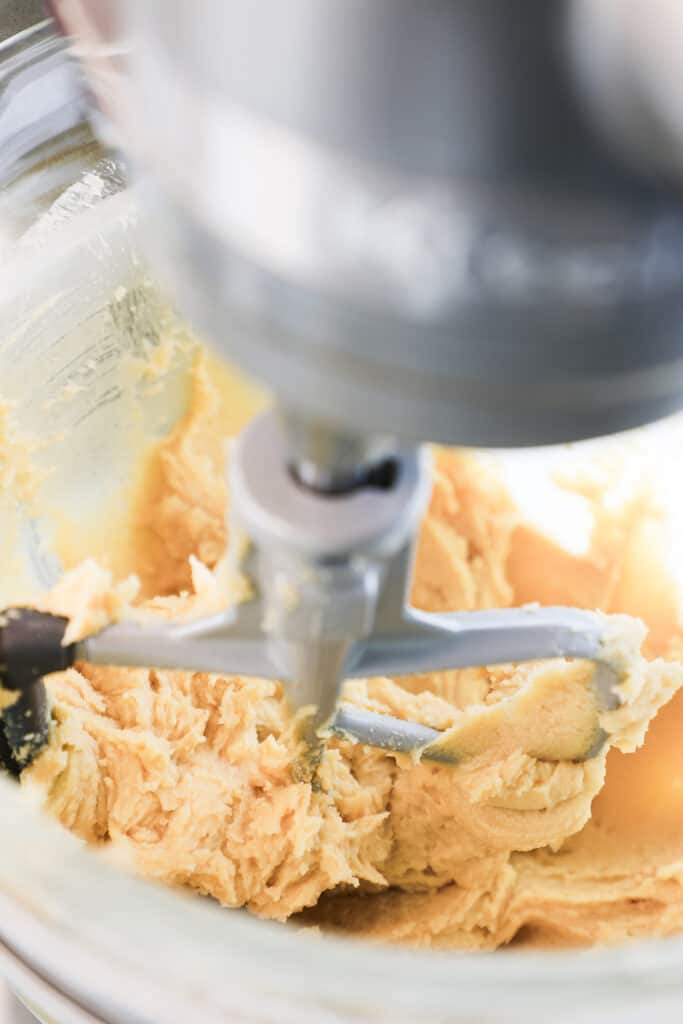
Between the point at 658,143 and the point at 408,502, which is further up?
the point at 658,143

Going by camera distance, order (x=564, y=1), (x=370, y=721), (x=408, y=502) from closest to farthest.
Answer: (x=564, y=1) < (x=408, y=502) < (x=370, y=721)

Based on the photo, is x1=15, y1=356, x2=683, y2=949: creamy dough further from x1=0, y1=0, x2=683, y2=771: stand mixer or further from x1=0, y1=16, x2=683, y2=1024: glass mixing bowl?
x1=0, y1=0, x2=683, y2=771: stand mixer

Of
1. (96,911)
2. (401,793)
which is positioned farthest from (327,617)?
(401,793)

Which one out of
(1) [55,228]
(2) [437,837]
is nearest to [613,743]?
(2) [437,837]

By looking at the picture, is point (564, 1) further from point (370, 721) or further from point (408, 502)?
point (370, 721)

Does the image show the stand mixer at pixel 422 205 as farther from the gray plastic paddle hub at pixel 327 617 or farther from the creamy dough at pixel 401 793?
the creamy dough at pixel 401 793

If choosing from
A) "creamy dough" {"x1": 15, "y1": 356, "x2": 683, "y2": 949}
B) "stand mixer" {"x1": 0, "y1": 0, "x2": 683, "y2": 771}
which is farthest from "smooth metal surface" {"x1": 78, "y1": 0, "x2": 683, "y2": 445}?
"creamy dough" {"x1": 15, "y1": 356, "x2": 683, "y2": 949}

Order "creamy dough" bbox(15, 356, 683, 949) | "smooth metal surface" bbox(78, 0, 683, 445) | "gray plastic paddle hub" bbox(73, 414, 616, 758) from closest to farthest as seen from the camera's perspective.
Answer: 1. "smooth metal surface" bbox(78, 0, 683, 445)
2. "gray plastic paddle hub" bbox(73, 414, 616, 758)
3. "creamy dough" bbox(15, 356, 683, 949)

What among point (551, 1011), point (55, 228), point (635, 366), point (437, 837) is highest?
point (635, 366)
